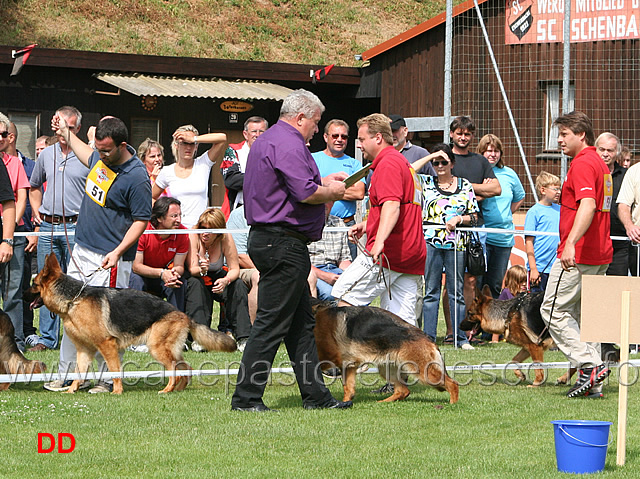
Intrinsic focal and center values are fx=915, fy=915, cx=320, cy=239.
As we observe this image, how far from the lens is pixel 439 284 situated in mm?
9320

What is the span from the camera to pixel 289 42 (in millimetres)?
31781

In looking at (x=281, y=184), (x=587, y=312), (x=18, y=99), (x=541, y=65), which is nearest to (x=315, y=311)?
(x=281, y=184)

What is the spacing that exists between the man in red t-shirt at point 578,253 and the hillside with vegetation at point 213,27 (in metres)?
23.3

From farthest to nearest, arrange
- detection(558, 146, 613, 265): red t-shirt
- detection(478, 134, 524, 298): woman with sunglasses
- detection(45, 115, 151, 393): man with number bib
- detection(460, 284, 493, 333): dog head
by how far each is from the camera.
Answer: detection(478, 134, 524, 298): woman with sunglasses, detection(460, 284, 493, 333): dog head, detection(45, 115, 151, 393): man with number bib, detection(558, 146, 613, 265): red t-shirt

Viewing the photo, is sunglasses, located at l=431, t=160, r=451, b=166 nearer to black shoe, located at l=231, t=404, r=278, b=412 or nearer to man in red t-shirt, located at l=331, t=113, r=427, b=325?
man in red t-shirt, located at l=331, t=113, r=427, b=325

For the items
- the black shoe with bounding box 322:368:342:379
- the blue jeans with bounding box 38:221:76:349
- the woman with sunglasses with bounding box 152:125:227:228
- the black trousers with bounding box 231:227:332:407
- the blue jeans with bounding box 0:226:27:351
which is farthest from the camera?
the woman with sunglasses with bounding box 152:125:227:228

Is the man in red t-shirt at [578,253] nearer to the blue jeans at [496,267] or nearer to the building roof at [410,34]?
the blue jeans at [496,267]

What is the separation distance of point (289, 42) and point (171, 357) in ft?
85.5

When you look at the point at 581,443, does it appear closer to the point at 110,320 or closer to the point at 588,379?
the point at 588,379

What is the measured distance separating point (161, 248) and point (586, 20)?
1042 centimetres

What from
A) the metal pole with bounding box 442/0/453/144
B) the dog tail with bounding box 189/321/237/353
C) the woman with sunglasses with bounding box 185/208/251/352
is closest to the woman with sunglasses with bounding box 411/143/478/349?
the woman with sunglasses with bounding box 185/208/251/352

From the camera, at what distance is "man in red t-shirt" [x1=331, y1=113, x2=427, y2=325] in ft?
21.4

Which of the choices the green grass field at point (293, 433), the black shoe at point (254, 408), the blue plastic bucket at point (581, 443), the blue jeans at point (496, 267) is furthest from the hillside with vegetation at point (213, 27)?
the blue plastic bucket at point (581, 443)

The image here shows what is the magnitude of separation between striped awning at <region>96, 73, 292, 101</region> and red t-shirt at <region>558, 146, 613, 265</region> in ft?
40.7
